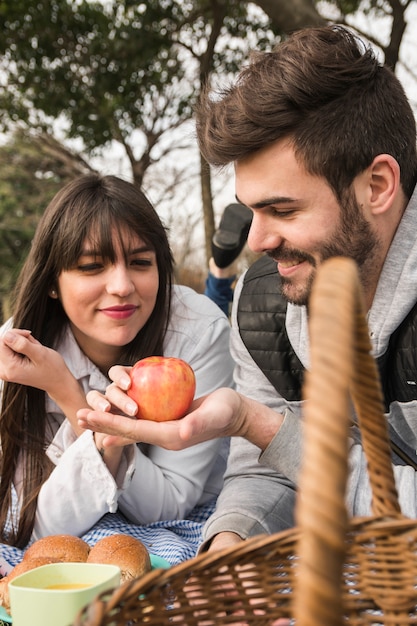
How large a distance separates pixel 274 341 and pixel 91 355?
0.72 m

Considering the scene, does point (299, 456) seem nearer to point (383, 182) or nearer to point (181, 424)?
point (181, 424)

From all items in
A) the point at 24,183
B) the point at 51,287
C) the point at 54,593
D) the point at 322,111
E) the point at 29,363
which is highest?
the point at 24,183

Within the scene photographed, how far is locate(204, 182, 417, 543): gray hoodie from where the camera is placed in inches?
65.3

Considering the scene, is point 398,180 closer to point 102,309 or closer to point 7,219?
point 102,309

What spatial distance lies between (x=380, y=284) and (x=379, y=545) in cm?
92

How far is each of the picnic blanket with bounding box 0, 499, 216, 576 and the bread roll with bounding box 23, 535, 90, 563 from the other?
20 cm

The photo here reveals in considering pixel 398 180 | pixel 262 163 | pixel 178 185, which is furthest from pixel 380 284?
pixel 178 185

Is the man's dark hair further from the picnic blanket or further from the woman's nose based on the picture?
the picnic blanket

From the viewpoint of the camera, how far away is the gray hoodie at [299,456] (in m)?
1.66

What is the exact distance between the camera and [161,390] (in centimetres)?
177

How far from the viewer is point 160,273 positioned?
2418 millimetres

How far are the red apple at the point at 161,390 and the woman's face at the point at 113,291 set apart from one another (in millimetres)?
427

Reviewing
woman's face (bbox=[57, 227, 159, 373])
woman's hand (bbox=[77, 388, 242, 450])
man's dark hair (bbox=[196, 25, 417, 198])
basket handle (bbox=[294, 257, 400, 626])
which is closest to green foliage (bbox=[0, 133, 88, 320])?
woman's face (bbox=[57, 227, 159, 373])

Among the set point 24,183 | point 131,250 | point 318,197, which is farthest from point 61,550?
point 24,183
